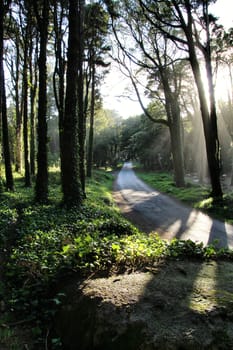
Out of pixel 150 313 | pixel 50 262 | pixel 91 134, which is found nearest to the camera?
pixel 150 313

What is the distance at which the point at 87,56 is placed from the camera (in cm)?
2209

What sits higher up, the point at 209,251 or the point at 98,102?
the point at 98,102

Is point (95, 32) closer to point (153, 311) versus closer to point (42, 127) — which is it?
point (42, 127)

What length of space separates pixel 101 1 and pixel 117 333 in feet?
63.7

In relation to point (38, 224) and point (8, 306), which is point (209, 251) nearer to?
point (8, 306)

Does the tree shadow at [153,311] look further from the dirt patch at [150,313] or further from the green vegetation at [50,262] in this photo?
the green vegetation at [50,262]

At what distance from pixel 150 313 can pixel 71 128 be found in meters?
9.06

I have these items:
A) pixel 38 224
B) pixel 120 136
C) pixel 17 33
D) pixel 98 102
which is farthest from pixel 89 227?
pixel 120 136

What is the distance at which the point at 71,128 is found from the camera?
38.1ft

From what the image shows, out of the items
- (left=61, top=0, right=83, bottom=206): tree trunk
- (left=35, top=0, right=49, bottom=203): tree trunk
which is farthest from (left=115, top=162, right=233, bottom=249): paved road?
(left=35, top=0, right=49, bottom=203): tree trunk

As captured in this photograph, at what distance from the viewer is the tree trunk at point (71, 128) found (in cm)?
1149

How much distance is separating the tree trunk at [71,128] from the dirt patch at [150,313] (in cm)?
728

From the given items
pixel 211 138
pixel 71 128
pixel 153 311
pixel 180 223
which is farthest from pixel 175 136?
pixel 153 311

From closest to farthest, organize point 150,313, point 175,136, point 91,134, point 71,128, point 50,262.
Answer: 1. point 150,313
2. point 50,262
3. point 71,128
4. point 175,136
5. point 91,134
